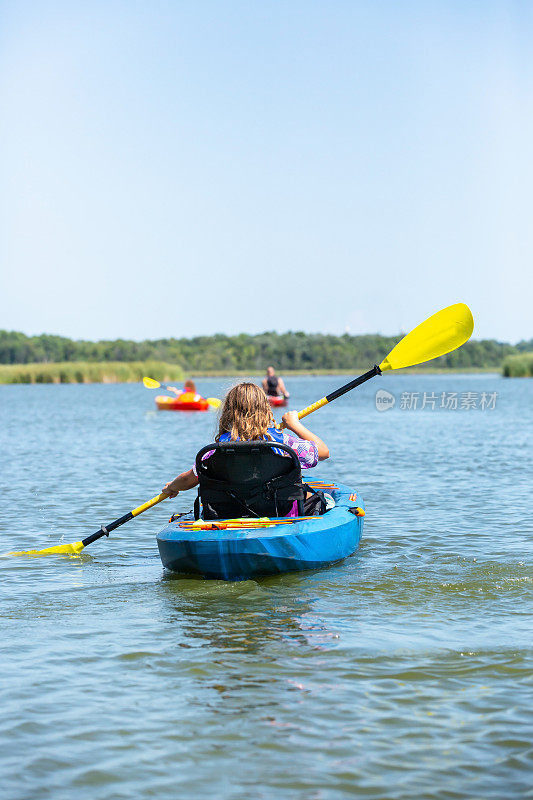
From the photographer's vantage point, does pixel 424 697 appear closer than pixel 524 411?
Yes

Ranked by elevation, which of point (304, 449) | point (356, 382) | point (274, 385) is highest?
point (274, 385)

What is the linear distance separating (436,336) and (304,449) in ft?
8.72

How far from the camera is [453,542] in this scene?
7820 millimetres

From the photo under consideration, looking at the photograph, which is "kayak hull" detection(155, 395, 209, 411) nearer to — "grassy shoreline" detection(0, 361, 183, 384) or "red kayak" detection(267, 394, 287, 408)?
"red kayak" detection(267, 394, 287, 408)

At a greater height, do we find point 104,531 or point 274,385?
point 274,385

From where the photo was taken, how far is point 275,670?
434 centimetres

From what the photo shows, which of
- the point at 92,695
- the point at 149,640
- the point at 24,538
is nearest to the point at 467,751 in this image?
the point at 92,695

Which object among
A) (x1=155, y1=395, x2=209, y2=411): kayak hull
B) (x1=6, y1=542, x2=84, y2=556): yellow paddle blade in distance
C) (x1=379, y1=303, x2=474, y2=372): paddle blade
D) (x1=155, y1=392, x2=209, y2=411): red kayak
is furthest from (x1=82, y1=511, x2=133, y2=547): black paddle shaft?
(x1=155, y1=395, x2=209, y2=411): kayak hull

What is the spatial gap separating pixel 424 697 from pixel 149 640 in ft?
5.29

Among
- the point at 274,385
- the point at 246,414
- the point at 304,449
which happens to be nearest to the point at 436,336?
the point at 304,449

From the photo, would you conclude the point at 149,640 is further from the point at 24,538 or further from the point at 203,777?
the point at 24,538

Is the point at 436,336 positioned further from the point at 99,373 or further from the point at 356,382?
the point at 99,373

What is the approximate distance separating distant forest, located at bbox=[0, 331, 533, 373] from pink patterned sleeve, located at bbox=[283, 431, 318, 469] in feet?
258

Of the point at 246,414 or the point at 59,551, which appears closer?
the point at 246,414
